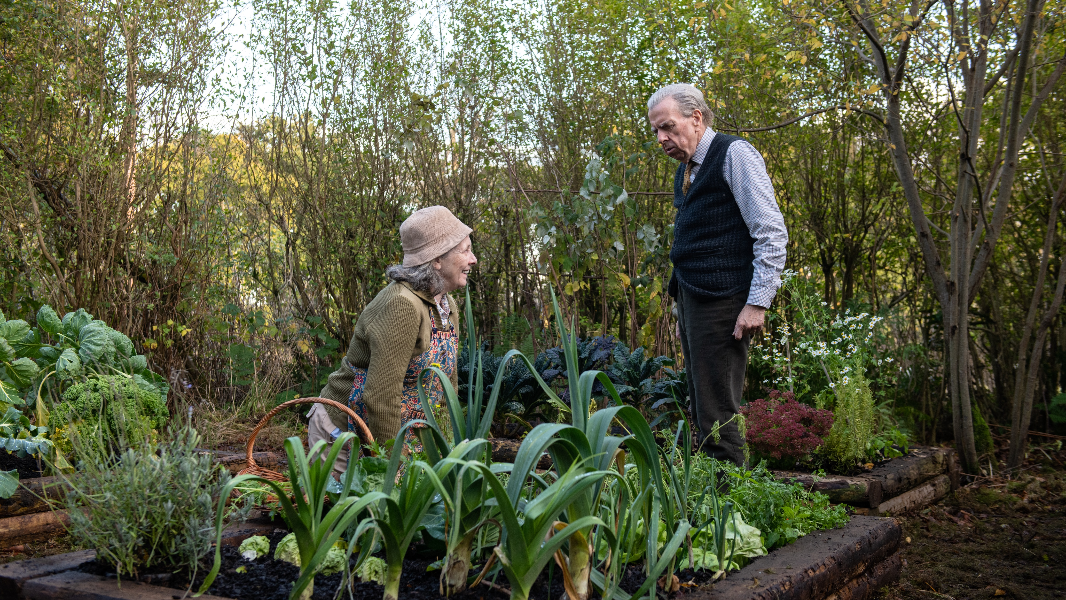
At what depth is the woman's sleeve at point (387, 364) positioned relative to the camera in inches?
109

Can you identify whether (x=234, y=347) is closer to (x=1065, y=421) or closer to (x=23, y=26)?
(x=23, y=26)

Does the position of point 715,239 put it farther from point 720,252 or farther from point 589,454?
point 589,454

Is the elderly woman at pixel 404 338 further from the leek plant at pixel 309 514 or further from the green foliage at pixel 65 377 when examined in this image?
the leek plant at pixel 309 514

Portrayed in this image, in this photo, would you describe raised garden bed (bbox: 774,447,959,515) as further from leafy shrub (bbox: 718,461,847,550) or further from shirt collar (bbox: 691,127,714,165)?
shirt collar (bbox: 691,127,714,165)

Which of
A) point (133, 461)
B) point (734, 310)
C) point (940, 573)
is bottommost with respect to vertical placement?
point (940, 573)

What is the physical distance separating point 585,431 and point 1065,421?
5.87 m

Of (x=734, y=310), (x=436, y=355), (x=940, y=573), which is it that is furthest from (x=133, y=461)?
(x=940, y=573)

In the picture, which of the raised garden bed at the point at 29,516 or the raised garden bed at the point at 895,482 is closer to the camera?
the raised garden bed at the point at 29,516

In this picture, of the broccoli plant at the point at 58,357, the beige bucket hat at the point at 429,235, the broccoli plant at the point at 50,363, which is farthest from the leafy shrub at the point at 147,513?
the broccoli plant at the point at 58,357

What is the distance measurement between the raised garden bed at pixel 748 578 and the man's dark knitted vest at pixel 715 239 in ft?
3.34

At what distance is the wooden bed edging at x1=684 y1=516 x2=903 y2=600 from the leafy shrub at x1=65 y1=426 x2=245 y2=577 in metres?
1.15

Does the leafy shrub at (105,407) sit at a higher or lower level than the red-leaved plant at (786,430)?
higher

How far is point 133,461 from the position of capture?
1.79 m

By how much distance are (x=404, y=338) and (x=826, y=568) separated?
1.56 meters
